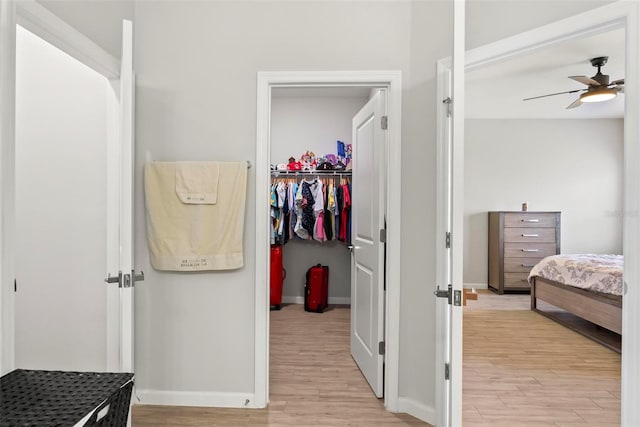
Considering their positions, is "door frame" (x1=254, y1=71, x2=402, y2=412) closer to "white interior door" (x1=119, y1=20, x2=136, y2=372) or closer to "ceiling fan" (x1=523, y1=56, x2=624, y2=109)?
"white interior door" (x1=119, y1=20, x2=136, y2=372)

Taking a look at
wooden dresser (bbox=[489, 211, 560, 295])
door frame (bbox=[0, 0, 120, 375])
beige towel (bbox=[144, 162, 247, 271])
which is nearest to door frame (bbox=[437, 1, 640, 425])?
beige towel (bbox=[144, 162, 247, 271])

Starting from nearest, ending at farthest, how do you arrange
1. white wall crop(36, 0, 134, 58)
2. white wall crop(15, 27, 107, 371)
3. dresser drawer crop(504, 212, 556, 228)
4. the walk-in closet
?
white wall crop(15, 27, 107, 371) < white wall crop(36, 0, 134, 58) < the walk-in closet < dresser drawer crop(504, 212, 556, 228)

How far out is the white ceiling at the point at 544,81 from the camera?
355 cm

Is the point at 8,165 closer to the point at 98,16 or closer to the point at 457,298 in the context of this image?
the point at 98,16

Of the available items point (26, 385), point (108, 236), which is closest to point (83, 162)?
point (108, 236)

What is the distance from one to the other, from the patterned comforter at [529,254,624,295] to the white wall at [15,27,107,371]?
4359 mm

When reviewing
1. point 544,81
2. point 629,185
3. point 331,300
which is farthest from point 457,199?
point 544,81

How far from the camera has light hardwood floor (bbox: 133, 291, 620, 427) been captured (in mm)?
2301

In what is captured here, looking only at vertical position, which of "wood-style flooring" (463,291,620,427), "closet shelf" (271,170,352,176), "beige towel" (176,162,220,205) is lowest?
"wood-style flooring" (463,291,620,427)

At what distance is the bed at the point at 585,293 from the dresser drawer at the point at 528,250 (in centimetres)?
73

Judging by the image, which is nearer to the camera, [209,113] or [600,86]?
[209,113]

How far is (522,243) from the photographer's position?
565 centimetres

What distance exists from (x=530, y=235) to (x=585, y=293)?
5.99ft

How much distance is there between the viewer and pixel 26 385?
1.01 m
